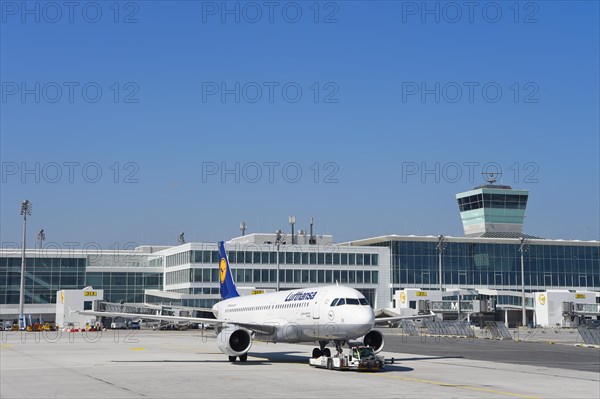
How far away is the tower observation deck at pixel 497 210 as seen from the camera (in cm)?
16900

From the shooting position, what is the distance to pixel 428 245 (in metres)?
151

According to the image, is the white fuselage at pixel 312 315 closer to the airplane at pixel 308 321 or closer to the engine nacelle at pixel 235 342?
the airplane at pixel 308 321

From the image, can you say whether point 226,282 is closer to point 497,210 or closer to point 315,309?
point 315,309

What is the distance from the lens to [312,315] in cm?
4112

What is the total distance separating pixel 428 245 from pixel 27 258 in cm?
7773

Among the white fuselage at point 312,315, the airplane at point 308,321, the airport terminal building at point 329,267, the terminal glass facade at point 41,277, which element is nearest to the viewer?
the white fuselage at point 312,315

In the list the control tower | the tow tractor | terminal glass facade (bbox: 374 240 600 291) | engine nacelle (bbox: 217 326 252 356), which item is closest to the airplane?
engine nacelle (bbox: 217 326 252 356)

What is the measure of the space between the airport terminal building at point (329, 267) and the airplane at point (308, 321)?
7738 cm

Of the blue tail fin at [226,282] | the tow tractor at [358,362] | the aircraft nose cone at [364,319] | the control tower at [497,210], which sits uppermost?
the control tower at [497,210]

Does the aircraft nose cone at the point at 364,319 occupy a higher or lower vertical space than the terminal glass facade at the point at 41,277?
lower

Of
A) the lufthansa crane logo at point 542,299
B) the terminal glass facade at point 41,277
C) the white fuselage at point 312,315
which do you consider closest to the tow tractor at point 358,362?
the white fuselage at point 312,315

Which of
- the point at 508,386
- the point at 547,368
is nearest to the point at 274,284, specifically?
the point at 547,368

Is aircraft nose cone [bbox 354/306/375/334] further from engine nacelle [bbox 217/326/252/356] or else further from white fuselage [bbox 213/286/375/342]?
engine nacelle [bbox 217/326/252/356]

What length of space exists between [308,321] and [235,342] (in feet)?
16.3
